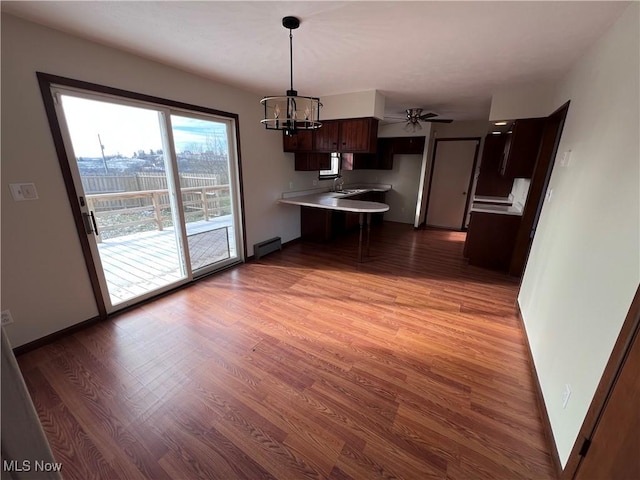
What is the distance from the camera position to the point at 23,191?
1.91 meters

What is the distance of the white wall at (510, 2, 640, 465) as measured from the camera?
1185 mm

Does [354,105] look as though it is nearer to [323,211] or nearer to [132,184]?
[323,211]

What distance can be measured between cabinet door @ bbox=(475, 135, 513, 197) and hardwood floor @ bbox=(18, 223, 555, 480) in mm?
2442

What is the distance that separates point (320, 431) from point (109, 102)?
10.2 feet

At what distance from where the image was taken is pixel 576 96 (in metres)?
2.19

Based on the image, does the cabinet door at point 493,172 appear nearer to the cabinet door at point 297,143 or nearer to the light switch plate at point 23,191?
the cabinet door at point 297,143

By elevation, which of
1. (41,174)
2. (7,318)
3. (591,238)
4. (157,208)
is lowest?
(7,318)

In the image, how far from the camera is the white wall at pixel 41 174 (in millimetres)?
1811

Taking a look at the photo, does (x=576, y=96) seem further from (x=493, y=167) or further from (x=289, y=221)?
(x=289, y=221)

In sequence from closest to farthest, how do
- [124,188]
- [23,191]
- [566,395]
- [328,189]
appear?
1. [566,395]
2. [23,191]
3. [124,188]
4. [328,189]

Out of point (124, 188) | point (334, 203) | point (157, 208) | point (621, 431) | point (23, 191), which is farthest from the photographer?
point (334, 203)

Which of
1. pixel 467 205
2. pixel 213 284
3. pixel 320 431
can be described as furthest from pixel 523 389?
pixel 467 205

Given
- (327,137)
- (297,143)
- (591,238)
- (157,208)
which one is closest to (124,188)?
(157,208)

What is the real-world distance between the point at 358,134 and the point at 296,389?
10.9ft
